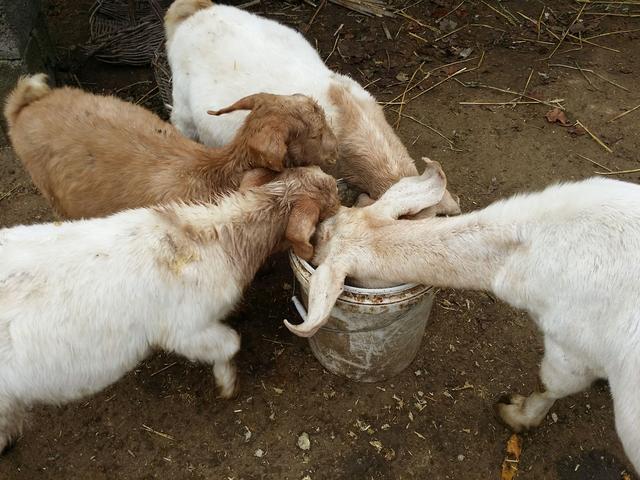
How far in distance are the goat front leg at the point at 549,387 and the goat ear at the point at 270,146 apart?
1604 mm

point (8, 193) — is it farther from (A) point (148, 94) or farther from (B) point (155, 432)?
(B) point (155, 432)

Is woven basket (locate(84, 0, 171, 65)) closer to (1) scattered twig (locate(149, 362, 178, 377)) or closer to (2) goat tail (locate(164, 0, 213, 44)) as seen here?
(2) goat tail (locate(164, 0, 213, 44))

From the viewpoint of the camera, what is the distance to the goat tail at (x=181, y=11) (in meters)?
4.18

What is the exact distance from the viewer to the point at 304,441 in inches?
126

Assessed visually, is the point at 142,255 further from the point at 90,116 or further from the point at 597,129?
the point at 597,129

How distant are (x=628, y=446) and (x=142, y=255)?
7.47 ft

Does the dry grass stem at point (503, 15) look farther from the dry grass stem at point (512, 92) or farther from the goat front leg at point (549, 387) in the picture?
the goat front leg at point (549, 387)

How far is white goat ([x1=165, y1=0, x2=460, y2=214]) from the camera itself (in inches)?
140

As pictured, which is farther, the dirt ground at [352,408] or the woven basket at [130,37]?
the woven basket at [130,37]

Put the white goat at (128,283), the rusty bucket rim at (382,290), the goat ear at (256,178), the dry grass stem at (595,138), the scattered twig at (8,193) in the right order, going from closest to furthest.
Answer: the white goat at (128,283) < the rusty bucket rim at (382,290) < the goat ear at (256,178) < the scattered twig at (8,193) < the dry grass stem at (595,138)

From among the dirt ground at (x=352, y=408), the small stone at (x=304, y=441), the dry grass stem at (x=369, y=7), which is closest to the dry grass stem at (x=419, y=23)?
the dry grass stem at (x=369, y=7)

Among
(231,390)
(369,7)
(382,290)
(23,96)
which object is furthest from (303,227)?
(369,7)

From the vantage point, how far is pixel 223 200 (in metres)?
2.91

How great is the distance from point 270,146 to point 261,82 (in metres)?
0.97
